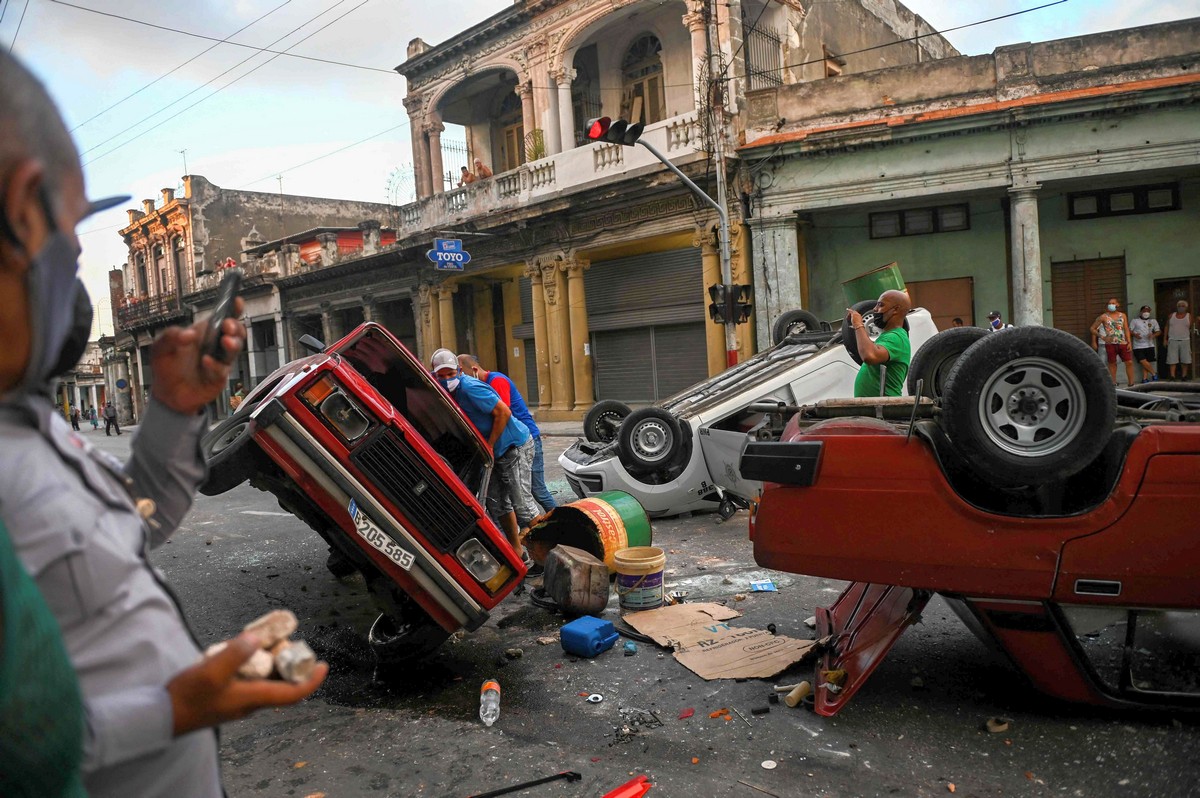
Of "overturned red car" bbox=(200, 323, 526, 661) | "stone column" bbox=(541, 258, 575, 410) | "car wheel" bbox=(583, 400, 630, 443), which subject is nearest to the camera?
"overturned red car" bbox=(200, 323, 526, 661)

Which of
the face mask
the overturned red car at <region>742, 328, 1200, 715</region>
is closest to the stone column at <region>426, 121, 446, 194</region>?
the overturned red car at <region>742, 328, 1200, 715</region>

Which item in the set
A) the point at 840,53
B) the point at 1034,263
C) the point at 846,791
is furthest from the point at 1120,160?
the point at 846,791

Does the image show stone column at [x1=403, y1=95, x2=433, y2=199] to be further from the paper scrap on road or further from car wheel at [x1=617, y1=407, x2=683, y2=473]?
the paper scrap on road

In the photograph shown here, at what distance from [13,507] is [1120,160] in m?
16.5

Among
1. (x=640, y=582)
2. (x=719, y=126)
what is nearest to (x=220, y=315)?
(x=640, y=582)

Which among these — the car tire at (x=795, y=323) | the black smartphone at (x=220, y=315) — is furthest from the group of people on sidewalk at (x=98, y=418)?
the black smartphone at (x=220, y=315)

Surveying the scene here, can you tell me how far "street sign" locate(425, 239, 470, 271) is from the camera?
62.6ft

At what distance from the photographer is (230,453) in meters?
3.53

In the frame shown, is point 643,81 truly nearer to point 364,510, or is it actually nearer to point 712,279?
point 712,279

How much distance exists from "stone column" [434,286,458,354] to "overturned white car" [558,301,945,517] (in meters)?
16.7

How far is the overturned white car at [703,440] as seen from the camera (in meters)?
7.16

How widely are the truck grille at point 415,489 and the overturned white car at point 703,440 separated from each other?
3568 mm

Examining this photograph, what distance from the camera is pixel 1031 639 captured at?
3.02m

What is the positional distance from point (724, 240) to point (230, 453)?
12.1 metres
